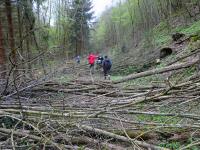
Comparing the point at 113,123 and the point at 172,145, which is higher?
the point at 113,123

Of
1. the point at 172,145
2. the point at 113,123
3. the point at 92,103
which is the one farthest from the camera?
the point at 92,103

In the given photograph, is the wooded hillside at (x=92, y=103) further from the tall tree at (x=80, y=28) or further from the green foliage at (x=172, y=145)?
the tall tree at (x=80, y=28)

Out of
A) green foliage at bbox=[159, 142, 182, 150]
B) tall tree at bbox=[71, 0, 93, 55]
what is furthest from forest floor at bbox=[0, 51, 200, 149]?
tall tree at bbox=[71, 0, 93, 55]

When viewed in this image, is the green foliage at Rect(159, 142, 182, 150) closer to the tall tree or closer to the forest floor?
the forest floor

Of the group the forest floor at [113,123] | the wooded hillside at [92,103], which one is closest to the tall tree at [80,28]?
the wooded hillside at [92,103]

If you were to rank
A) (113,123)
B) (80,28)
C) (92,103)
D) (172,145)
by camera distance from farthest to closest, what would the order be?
(80,28) < (92,103) < (113,123) < (172,145)

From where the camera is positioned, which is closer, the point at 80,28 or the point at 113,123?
the point at 113,123

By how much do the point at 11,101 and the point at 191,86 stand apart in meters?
3.34

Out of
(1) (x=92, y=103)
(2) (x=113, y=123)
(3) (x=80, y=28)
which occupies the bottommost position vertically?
(2) (x=113, y=123)

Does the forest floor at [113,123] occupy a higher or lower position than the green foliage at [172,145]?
higher

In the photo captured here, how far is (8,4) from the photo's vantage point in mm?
17938

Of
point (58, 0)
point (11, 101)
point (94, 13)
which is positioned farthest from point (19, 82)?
point (94, 13)

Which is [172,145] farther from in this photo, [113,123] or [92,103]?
[92,103]

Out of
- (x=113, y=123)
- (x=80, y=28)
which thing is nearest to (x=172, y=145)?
(x=113, y=123)
